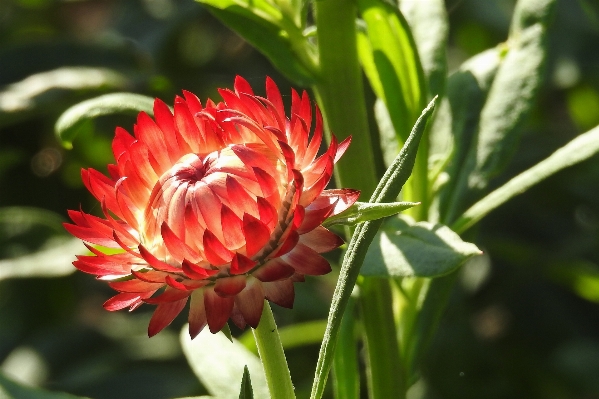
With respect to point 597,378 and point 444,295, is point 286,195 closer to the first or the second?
point 444,295

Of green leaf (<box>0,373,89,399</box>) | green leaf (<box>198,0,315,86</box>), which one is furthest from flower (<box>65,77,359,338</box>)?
green leaf (<box>0,373,89,399</box>)

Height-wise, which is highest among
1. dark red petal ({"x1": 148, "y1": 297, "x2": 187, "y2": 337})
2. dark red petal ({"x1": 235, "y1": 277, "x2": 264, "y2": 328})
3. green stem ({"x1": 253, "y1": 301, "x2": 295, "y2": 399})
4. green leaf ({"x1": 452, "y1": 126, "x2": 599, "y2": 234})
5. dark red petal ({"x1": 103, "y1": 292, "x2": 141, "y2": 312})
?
green leaf ({"x1": 452, "y1": 126, "x2": 599, "y2": 234})

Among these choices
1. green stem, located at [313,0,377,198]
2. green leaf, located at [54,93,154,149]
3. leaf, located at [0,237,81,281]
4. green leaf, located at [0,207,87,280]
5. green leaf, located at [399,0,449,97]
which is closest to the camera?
green stem, located at [313,0,377,198]

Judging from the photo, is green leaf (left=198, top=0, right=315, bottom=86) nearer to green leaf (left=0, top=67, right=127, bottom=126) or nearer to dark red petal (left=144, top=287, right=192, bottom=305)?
dark red petal (left=144, top=287, right=192, bottom=305)

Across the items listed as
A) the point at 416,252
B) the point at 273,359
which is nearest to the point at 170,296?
the point at 273,359

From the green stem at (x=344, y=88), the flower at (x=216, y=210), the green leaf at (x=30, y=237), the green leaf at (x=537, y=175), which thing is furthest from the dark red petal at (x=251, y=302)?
the green leaf at (x=30, y=237)

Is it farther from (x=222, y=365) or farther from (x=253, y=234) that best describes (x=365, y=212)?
(x=222, y=365)
